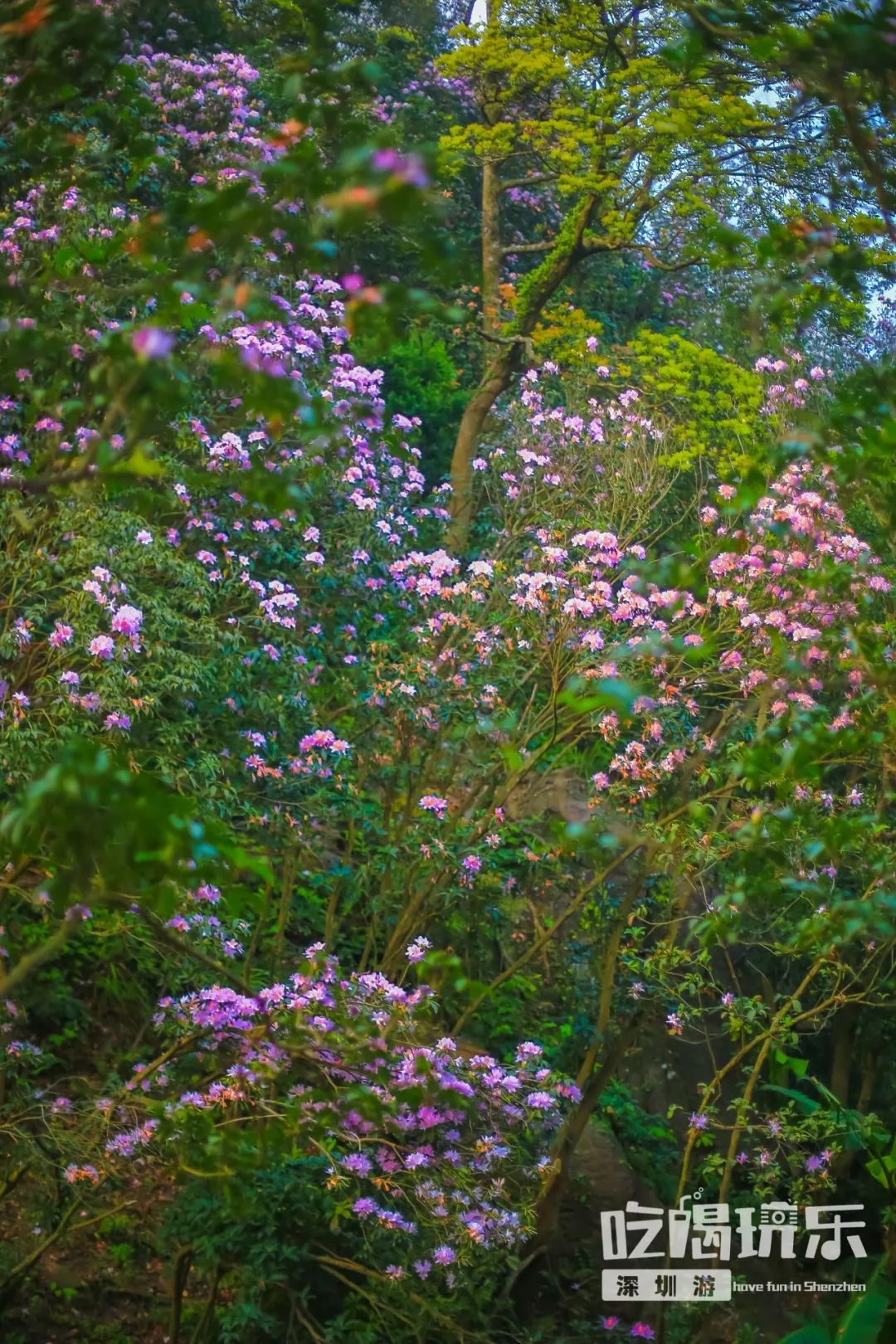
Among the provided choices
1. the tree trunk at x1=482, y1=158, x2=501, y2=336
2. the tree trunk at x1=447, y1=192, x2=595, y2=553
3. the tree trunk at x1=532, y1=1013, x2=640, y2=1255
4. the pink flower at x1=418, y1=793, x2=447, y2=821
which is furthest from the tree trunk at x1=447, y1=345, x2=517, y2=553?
Answer: the tree trunk at x1=532, y1=1013, x2=640, y2=1255

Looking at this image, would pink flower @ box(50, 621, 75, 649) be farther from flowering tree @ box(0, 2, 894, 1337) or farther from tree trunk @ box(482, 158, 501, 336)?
tree trunk @ box(482, 158, 501, 336)

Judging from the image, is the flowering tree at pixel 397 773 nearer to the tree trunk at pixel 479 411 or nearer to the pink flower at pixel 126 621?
the pink flower at pixel 126 621

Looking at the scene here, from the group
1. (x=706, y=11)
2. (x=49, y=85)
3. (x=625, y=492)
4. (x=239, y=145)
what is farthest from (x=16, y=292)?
(x=239, y=145)

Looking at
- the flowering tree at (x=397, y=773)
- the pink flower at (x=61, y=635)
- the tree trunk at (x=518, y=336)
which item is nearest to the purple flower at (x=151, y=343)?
the flowering tree at (x=397, y=773)

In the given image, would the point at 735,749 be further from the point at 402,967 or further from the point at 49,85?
the point at 49,85

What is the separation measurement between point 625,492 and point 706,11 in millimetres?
5140

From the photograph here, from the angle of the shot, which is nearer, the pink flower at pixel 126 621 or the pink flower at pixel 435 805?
the pink flower at pixel 126 621

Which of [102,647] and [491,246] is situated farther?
[491,246]

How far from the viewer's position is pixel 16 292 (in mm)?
2350

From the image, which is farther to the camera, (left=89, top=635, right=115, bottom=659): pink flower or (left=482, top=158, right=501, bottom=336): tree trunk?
(left=482, top=158, right=501, bottom=336): tree trunk

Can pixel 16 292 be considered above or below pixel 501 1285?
above


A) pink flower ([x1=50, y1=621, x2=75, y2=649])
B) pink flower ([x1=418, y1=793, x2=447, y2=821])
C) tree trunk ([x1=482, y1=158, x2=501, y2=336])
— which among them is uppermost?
tree trunk ([x1=482, y1=158, x2=501, y2=336])

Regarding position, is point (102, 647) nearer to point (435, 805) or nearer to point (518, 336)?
point (435, 805)

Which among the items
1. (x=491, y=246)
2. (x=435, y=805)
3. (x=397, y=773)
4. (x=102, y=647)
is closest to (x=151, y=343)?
(x=102, y=647)
